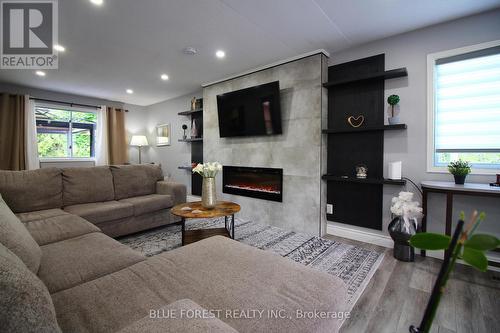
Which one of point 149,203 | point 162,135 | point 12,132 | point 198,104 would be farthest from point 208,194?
point 12,132

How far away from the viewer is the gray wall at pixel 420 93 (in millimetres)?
2203

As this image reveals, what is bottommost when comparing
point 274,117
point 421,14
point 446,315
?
point 446,315

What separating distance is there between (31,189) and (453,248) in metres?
3.40

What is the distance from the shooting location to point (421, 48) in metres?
2.49

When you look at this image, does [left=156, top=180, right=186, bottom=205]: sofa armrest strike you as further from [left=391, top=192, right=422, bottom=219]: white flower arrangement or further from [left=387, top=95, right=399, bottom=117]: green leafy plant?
[left=387, top=95, right=399, bottom=117]: green leafy plant

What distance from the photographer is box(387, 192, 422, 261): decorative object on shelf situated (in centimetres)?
231

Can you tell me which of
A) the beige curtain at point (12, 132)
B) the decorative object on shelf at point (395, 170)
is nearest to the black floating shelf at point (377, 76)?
the decorative object on shelf at point (395, 170)

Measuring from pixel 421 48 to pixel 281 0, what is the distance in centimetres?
164

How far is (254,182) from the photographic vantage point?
3.87 metres

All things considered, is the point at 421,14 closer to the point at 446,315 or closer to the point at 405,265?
the point at 405,265

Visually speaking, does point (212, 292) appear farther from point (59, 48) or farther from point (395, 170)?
point (59, 48)

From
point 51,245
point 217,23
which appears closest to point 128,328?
point 51,245

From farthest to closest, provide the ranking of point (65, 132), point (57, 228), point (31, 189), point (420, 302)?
point (65, 132)
point (31, 189)
point (57, 228)
point (420, 302)

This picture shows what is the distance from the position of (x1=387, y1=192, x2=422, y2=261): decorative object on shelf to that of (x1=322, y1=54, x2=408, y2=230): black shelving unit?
23 centimetres
